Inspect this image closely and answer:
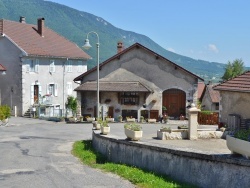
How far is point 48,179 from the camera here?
41.8ft

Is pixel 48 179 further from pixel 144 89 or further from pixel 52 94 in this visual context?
pixel 52 94

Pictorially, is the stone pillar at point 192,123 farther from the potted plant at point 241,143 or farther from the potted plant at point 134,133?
the potted plant at point 241,143

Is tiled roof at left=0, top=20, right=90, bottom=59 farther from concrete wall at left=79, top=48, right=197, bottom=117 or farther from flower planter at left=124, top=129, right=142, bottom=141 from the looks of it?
flower planter at left=124, top=129, right=142, bottom=141

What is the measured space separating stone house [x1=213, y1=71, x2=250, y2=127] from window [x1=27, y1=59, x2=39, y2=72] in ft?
71.0

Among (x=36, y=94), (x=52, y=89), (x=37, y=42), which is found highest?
(x=37, y=42)

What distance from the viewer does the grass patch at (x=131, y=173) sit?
38.7 ft

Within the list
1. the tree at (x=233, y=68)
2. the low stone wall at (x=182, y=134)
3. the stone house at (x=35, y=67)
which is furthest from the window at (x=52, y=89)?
the tree at (x=233, y=68)

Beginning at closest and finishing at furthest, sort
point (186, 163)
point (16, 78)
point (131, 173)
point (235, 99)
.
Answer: point (186, 163) → point (131, 173) → point (235, 99) → point (16, 78)

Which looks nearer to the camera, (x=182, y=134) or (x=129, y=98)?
(x=182, y=134)

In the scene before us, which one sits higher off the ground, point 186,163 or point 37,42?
point 37,42

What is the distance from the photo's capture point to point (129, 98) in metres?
36.3

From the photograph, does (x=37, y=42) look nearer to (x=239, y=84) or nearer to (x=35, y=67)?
(x=35, y=67)

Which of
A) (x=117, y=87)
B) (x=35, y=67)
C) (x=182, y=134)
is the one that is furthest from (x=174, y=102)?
(x=182, y=134)

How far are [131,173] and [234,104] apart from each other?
39.8ft
